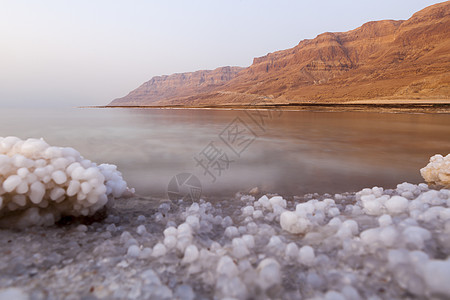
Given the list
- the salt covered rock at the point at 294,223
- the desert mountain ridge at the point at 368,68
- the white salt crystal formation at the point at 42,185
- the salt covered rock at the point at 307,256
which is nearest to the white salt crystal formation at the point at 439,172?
the salt covered rock at the point at 294,223

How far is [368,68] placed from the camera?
263 feet

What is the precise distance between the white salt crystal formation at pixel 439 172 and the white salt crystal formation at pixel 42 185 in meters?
3.99

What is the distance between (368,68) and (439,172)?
306 ft

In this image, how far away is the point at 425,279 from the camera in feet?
3.41

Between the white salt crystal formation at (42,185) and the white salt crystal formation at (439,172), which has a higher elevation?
the white salt crystal formation at (42,185)

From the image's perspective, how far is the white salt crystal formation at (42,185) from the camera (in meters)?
→ 1.74

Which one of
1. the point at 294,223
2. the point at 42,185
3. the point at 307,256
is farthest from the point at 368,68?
the point at 42,185

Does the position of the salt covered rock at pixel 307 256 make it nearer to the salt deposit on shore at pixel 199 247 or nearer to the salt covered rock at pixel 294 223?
the salt deposit on shore at pixel 199 247

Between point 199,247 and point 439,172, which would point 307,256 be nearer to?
point 199,247

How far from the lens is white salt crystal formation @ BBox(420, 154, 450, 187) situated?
10.2 feet

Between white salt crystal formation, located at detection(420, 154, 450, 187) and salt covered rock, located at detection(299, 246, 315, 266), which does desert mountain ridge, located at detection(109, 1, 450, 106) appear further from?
salt covered rock, located at detection(299, 246, 315, 266)

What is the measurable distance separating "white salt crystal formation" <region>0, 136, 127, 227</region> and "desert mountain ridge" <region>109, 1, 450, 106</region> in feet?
174

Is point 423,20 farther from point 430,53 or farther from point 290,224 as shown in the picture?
point 290,224

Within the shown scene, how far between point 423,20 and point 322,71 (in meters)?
46.9
